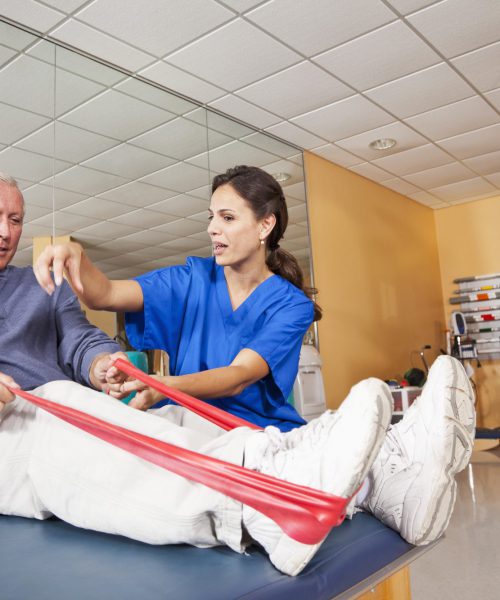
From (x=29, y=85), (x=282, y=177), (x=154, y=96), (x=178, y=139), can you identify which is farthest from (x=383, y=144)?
(x=29, y=85)

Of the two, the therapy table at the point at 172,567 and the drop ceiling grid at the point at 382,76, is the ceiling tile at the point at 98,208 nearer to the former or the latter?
the drop ceiling grid at the point at 382,76

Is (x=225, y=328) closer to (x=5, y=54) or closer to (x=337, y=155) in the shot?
(x=5, y=54)

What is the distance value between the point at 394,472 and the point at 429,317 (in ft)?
19.1

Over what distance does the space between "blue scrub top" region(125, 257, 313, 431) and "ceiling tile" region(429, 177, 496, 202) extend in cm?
488

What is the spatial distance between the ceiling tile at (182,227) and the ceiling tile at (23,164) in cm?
80

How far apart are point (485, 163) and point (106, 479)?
5365 millimetres

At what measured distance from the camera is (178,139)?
3994 millimetres

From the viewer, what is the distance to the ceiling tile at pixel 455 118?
14.1 feet

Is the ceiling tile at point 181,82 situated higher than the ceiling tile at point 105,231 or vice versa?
the ceiling tile at point 181,82

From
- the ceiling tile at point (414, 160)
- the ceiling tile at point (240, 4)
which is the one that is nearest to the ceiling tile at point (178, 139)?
the ceiling tile at point (240, 4)

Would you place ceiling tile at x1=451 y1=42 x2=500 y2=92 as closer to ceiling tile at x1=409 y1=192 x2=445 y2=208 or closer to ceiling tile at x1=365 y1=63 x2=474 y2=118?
ceiling tile at x1=365 y1=63 x2=474 y2=118

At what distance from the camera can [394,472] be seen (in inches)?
44.4

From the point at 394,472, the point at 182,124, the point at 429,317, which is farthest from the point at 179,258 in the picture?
the point at 429,317

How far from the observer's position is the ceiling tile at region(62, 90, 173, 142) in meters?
3.45
